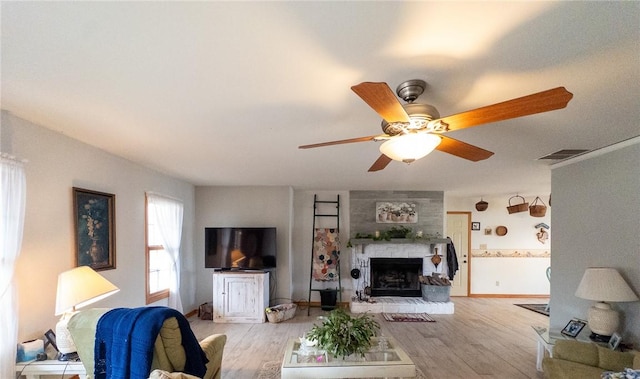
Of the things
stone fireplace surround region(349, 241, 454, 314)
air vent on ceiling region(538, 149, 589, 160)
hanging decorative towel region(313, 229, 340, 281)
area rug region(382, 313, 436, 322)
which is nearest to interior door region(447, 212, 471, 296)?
stone fireplace surround region(349, 241, 454, 314)

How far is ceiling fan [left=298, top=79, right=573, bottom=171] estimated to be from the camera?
1314mm

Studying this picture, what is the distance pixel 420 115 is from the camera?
1.65 meters

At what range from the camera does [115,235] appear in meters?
3.48

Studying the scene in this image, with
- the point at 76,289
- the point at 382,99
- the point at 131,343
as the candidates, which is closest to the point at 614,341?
the point at 382,99

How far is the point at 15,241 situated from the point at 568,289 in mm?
5164

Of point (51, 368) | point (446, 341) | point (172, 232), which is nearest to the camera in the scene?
point (51, 368)

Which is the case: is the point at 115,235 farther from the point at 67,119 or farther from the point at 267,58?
the point at 267,58

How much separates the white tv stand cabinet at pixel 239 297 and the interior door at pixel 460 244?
468cm

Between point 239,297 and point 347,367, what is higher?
point 347,367

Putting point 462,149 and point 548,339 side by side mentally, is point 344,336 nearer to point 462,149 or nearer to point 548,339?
point 462,149

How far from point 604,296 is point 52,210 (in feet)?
15.6

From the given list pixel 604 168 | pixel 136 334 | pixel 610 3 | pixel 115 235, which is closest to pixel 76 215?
pixel 115 235

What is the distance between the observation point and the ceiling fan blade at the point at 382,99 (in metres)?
1.25

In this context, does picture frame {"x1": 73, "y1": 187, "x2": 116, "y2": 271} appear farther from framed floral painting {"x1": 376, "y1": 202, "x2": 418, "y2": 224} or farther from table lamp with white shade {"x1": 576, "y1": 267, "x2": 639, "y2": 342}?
framed floral painting {"x1": 376, "y1": 202, "x2": 418, "y2": 224}
